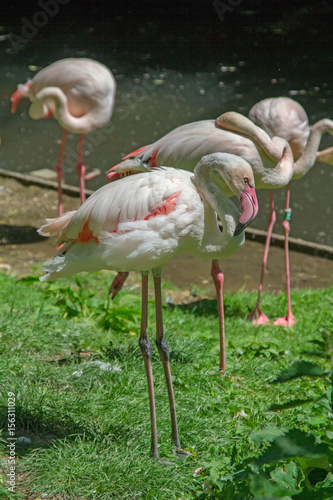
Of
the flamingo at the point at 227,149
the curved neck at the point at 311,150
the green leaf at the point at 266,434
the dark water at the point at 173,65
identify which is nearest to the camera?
the green leaf at the point at 266,434

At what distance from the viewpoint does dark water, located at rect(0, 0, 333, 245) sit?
9125 millimetres

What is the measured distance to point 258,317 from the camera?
512cm

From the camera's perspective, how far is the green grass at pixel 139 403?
255 cm

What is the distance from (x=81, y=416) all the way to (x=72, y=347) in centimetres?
83

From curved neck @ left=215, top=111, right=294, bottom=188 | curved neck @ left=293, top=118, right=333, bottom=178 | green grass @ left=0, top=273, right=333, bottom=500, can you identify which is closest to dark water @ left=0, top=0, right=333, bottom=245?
curved neck @ left=293, top=118, right=333, bottom=178

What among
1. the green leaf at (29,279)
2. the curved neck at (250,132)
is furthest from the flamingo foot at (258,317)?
the green leaf at (29,279)

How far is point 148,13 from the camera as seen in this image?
1658 centimetres

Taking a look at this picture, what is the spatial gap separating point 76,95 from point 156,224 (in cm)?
437

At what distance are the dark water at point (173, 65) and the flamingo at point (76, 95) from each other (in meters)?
1.42

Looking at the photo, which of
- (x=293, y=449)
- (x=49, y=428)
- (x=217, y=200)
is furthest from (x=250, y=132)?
(x=293, y=449)

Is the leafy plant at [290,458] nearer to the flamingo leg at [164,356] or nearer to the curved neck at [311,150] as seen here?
the flamingo leg at [164,356]

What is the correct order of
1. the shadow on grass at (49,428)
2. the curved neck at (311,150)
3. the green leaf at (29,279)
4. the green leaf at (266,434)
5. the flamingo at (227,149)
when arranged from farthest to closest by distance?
the curved neck at (311,150) < the green leaf at (29,279) < the flamingo at (227,149) < the shadow on grass at (49,428) < the green leaf at (266,434)

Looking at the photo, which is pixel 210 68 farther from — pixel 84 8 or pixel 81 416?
pixel 81 416

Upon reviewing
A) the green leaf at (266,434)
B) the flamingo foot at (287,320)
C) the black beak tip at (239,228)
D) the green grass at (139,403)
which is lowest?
the flamingo foot at (287,320)
